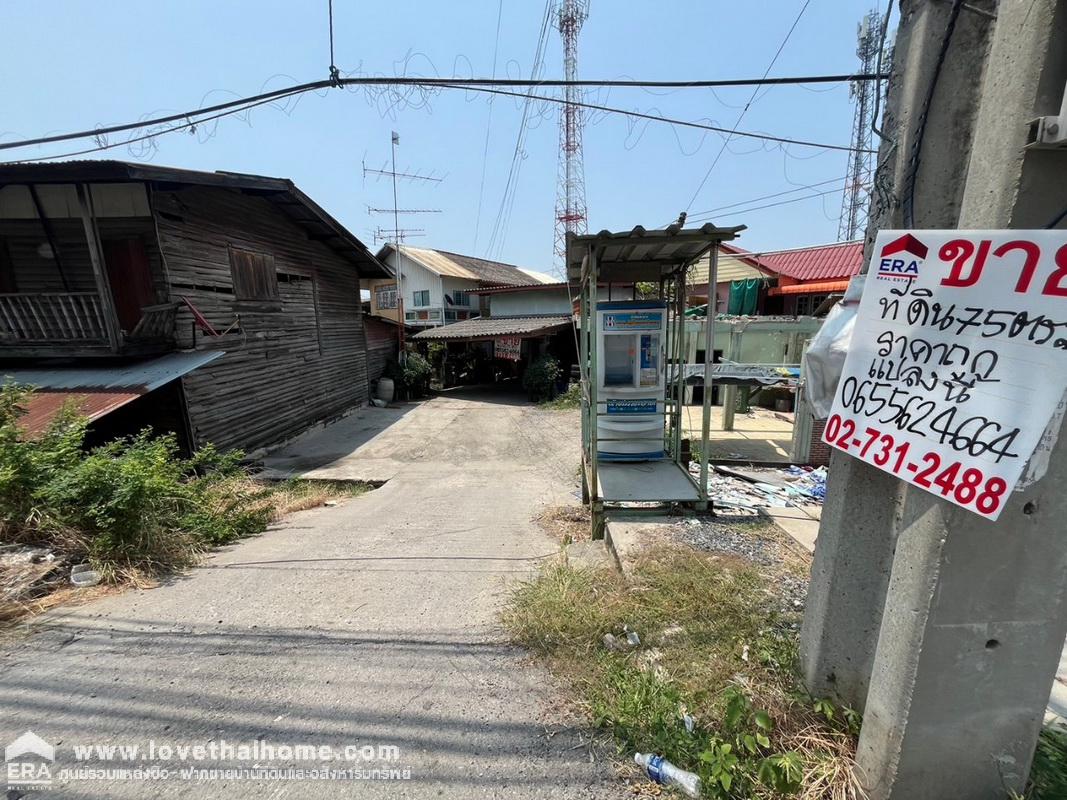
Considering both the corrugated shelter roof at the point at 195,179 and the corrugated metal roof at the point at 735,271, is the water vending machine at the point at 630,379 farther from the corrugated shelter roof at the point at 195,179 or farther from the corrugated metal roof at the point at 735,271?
the corrugated metal roof at the point at 735,271

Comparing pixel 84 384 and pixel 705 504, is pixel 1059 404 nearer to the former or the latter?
pixel 705 504

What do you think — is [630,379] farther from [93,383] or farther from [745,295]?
[745,295]

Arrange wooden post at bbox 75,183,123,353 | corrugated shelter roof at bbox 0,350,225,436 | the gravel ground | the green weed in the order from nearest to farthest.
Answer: the gravel ground → the green weed → corrugated shelter roof at bbox 0,350,225,436 → wooden post at bbox 75,183,123,353

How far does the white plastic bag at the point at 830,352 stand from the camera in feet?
5.41

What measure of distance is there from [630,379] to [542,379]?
11.5 m

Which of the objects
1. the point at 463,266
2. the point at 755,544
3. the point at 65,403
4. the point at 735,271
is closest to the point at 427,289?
the point at 463,266

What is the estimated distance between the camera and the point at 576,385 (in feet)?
55.5

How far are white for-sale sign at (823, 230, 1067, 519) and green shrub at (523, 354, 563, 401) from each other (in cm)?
1524

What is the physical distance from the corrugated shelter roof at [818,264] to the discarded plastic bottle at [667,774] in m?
15.2

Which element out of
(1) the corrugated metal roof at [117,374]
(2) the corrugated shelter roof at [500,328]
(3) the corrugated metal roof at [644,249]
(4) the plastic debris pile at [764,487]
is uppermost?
(3) the corrugated metal roof at [644,249]

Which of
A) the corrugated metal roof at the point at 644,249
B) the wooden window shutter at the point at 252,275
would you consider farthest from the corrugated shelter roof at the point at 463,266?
the corrugated metal roof at the point at 644,249

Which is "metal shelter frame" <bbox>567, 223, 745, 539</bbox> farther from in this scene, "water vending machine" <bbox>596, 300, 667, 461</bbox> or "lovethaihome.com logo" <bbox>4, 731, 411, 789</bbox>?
"lovethaihome.com logo" <bbox>4, 731, 411, 789</bbox>

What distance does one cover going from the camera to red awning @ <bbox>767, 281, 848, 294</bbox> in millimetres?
12978

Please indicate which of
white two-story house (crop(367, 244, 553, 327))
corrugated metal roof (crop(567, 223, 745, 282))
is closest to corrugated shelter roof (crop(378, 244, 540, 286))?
white two-story house (crop(367, 244, 553, 327))
